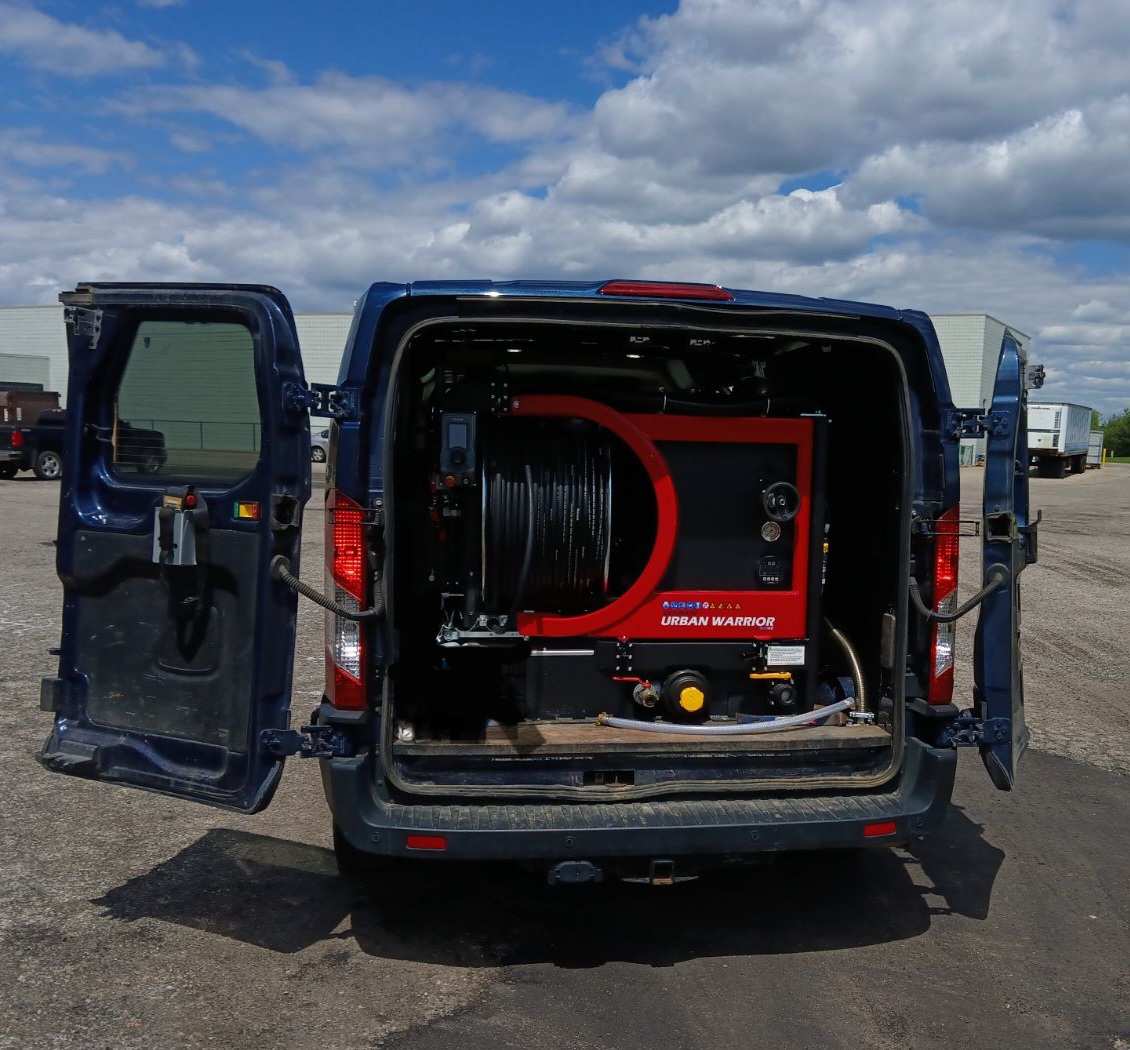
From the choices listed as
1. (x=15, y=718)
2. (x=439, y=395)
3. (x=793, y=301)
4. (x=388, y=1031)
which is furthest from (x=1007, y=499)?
(x=15, y=718)

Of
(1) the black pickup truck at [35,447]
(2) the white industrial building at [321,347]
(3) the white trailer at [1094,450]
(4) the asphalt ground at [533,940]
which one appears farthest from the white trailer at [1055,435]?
(4) the asphalt ground at [533,940]

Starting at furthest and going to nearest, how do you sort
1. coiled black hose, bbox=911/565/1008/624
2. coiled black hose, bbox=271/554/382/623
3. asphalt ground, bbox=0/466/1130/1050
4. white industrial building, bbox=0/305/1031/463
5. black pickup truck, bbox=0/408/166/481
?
white industrial building, bbox=0/305/1031/463
black pickup truck, bbox=0/408/166/481
coiled black hose, bbox=911/565/1008/624
coiled black hose, bbox=271/554/382/623
asphalt ground, bbox=0/466/1130/1050

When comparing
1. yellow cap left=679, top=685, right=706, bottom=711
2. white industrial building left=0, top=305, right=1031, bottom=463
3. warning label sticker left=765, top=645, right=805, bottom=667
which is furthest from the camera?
white industrial building left=0, top=305, right=1031, bottom=463

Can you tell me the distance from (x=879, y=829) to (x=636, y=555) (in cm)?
152

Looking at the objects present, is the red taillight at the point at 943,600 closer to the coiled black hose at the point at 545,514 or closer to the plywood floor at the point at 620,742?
the plywood floor at the point at 620,742

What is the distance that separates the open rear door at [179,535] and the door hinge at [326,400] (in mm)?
14

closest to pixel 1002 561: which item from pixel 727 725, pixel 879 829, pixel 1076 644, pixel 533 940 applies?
pixel 879 829

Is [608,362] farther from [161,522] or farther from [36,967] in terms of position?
[36,967]

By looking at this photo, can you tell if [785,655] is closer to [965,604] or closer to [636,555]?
[636,555]

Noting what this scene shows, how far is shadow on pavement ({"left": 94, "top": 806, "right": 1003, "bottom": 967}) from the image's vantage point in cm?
400

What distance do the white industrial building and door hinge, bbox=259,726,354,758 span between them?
48135 millimetres

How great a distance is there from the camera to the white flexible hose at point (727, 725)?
4.21 meters

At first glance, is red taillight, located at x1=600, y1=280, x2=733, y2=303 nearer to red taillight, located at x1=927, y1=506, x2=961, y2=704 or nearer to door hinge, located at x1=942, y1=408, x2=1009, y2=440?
door hinge, located at x1=942, y1=408, x2=1009, y2=440

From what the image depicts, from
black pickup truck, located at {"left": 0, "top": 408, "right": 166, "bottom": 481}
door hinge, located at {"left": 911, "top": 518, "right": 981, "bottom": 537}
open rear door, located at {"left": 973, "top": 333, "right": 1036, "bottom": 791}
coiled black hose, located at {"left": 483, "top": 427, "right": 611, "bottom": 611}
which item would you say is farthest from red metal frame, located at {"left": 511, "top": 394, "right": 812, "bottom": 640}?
black pickup truck, located at {"left": 0, "top": 408, "right": 166, "bottom": 481}
